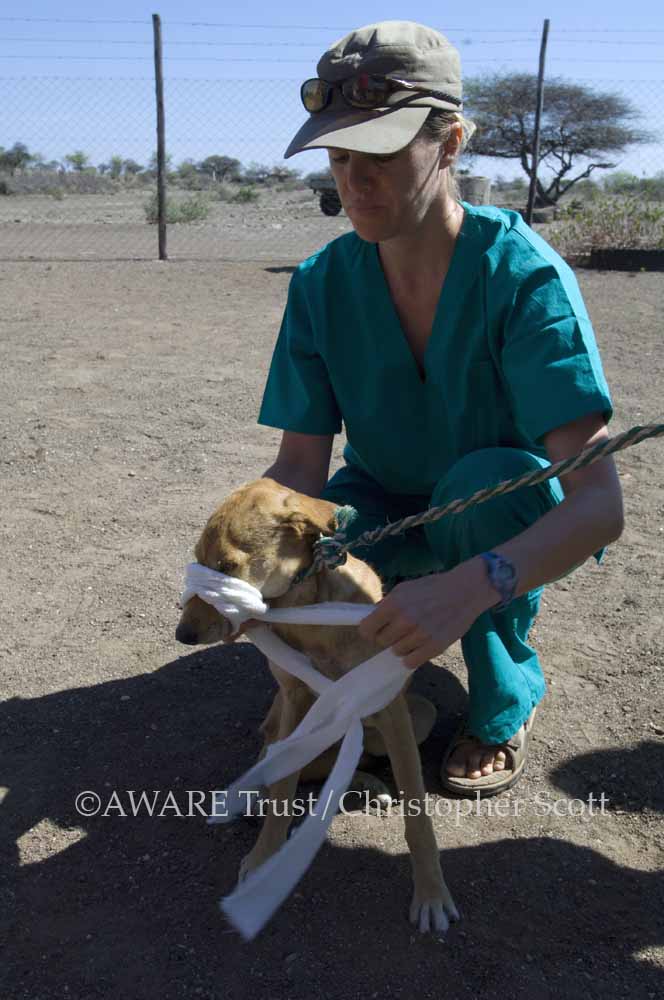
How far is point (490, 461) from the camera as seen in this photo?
2508mm

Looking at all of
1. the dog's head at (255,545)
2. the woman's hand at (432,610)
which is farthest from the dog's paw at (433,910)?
the dog's head at (255,545)

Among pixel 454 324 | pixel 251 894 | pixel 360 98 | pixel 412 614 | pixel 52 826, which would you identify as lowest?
pixel 52 826

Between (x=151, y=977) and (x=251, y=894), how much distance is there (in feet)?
1.11

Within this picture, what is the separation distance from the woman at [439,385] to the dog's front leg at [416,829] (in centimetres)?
30

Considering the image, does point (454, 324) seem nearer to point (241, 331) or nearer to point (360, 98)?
point (360, 98)

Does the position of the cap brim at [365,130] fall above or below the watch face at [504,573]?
above

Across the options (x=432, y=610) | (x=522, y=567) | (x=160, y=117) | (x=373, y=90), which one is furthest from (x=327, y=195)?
(x=432, y=610)

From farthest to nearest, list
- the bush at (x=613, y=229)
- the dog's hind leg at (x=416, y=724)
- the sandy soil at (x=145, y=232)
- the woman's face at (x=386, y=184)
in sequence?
1. the sandy soil at (x=145, y=232)
2. the bush at (x=613, y=229)
3. the dog's hind leg at (x=416, y=724)
4. the woman's face at (x=386, y=184)

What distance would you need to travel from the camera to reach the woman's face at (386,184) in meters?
2.21

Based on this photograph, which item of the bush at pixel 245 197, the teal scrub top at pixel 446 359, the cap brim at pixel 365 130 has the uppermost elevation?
→ the cap brim at pixel 365 130

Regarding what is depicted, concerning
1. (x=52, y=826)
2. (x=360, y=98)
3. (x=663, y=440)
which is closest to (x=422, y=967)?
(x=52, y=826)

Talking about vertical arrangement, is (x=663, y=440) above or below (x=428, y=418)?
below

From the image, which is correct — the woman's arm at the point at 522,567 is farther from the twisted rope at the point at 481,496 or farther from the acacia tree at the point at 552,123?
the acacia tree at the point at 552,123

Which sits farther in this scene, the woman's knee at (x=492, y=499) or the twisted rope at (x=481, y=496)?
the woman's knee at (x=492, y=499)
